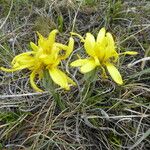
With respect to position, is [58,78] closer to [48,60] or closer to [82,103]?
[48,60]

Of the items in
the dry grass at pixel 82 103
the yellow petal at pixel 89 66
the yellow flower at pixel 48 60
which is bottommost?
the dry grass at pixel 82 103

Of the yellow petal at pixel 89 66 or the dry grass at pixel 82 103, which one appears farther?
the dry grass at pixel 82 103

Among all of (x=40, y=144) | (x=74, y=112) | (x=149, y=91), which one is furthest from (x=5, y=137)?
(x=149, y=91)

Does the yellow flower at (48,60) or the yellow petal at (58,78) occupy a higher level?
the yellow flower at (48,60)

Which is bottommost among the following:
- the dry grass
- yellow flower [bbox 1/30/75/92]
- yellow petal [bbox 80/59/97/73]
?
the dry grass

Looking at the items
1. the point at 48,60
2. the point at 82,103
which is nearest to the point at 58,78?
the point at 48,60

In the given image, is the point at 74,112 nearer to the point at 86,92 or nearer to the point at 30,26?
the point at 86,92

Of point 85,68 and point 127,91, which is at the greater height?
point 85,68
